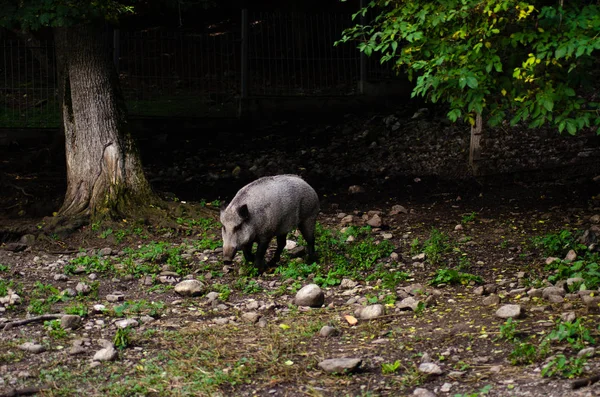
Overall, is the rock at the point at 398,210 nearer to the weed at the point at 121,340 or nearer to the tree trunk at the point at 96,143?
the tree trunk at the point at 96,143

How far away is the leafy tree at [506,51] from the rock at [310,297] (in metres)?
1.90

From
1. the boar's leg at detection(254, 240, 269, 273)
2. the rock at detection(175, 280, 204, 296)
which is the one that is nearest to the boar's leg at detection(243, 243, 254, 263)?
the boar's leg at detection(254, 240, 269, 273)

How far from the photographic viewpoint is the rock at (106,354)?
566 cm

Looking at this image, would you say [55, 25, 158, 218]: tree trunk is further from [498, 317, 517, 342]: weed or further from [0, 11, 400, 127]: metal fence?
[0, 11, 400, 127]: metal fence

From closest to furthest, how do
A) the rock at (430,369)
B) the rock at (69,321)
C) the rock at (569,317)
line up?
1. the rock at (430,369)
2. the rock at (569,317)
3. the rock at (69,321)

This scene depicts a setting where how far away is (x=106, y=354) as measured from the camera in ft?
18.6

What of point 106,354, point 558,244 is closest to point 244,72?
point 558,244

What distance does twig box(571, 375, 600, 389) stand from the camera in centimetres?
466

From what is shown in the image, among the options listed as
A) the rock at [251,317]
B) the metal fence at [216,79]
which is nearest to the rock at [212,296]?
the rock at [251,317]

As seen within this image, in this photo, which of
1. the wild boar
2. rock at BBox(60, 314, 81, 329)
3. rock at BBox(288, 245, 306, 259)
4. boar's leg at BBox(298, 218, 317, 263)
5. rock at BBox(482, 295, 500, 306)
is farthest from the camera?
rock at BBox(288, 245, 306, 259)

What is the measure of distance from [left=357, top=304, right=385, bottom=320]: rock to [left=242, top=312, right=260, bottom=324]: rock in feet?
2.72

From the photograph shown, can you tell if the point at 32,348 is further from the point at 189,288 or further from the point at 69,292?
the point at 189,288

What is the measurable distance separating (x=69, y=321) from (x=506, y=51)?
419 cm

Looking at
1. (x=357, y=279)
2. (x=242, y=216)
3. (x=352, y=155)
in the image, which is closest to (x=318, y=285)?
(x=357, y=279)
